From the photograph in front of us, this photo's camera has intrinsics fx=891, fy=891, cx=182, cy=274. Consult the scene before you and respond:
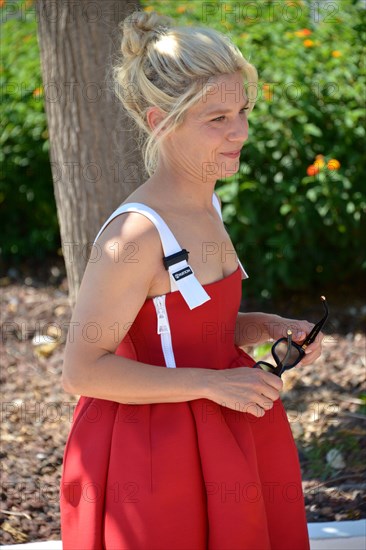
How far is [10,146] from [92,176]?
263 cm

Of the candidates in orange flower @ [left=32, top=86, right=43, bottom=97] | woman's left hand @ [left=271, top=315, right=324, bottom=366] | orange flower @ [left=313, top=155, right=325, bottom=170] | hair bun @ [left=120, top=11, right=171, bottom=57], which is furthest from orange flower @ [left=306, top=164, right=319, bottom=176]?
hair bun @ [left=120, top=11, right=171, bottom=57]

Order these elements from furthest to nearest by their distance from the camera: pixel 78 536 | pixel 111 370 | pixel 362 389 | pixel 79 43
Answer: pixel 362 389, pixel 79 43, pixel 78 536, pixel 111 370

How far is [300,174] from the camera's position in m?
5.04

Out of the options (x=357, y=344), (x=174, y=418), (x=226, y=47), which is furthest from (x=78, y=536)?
(x=357, y=344)

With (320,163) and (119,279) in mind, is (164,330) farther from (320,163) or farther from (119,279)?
(320,163)

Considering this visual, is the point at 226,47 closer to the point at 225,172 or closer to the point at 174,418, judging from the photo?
the point at 225,172

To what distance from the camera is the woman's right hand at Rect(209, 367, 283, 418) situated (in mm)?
2021

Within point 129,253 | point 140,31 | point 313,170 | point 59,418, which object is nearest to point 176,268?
point 129,253

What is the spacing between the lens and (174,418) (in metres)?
2.11

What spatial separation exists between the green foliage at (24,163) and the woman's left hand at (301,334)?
3.69 m

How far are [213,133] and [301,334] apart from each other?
1.89 feet

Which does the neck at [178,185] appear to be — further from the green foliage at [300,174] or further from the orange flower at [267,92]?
the orange flower at [267,92]

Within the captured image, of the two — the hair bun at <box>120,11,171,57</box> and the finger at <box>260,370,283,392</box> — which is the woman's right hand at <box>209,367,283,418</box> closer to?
the finger at <box>260,370,283,392</box>

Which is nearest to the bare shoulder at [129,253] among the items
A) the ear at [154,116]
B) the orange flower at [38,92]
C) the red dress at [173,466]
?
the red dress at [173,466]
